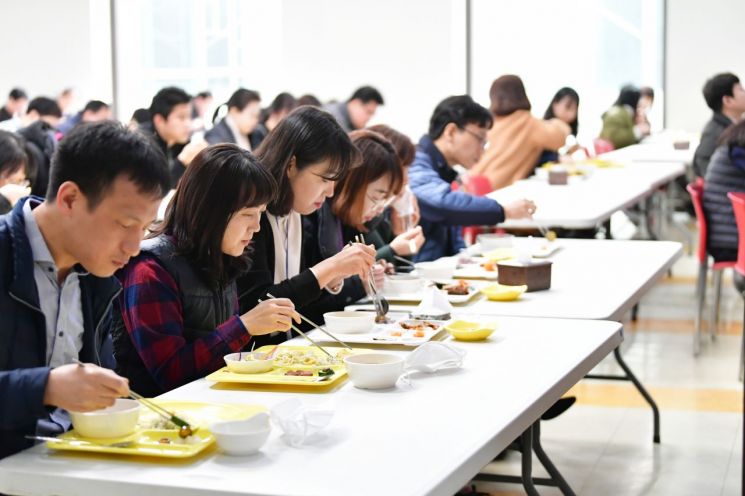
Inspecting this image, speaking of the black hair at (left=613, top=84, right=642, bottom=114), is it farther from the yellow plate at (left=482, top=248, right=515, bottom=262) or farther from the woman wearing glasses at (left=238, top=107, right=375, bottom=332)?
the woman wearing glasses at (left=238, top=107, right=375, bottom=332)

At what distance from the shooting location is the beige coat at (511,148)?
668 centimetres

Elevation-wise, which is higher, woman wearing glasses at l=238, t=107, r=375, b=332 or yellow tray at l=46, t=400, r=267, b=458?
woman wearing glasses at l=238, t=107, r=375, b=332

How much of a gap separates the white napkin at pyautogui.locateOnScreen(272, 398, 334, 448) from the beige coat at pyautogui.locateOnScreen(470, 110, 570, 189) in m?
4.87

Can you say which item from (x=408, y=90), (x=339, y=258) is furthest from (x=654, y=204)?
(x=339, y=258)

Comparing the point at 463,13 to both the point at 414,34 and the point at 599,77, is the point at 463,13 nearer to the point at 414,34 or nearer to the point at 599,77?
the point at 414,34

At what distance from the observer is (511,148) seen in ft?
22.0

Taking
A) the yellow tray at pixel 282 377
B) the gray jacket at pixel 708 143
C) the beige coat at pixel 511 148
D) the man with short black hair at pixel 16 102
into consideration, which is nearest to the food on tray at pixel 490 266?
the yellow tray at pixel 282 377

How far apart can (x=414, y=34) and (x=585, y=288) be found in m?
8.23

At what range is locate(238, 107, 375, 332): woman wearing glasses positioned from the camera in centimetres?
289

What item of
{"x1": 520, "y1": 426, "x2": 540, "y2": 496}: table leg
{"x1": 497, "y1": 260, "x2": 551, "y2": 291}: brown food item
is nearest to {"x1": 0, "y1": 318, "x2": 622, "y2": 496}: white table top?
{"x1": 520, "y1": 426, "x2": 540, "y2": 496}: table leg

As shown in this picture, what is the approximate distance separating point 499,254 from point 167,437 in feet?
7.36

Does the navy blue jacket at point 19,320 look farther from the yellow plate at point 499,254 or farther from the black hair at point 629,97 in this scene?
the black hair at point 629,97

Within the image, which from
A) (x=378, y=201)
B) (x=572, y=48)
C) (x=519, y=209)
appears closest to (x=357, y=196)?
(x=378, y=201)

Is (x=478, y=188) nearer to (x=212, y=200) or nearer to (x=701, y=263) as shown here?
(x=701, y=263)
